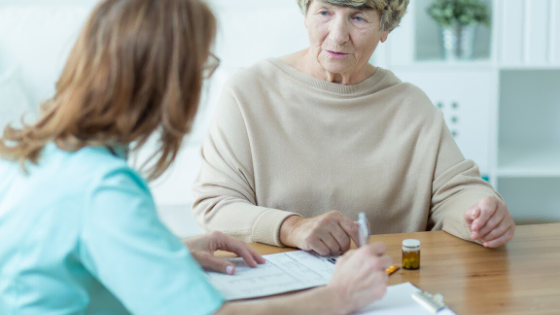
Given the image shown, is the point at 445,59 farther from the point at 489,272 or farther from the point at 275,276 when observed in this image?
the point at 275,276

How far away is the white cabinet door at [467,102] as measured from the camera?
2748 millimetres

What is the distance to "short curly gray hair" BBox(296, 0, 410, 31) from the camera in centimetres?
142

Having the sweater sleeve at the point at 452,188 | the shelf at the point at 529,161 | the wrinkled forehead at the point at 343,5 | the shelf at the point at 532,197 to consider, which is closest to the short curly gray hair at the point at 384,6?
the wrinkled forehead at the point at 343,5

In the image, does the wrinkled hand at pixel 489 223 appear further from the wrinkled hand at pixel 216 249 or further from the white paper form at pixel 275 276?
the wrinkled hand at pixel 216 249

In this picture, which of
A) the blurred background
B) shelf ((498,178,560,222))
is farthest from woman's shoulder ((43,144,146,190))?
shelf ((498,178,560,222))

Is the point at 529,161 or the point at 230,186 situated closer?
the point at 230,186

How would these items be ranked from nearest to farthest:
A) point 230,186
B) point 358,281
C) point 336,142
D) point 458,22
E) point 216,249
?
1. point 358,281
2. point 216,249
3. point 230,186
4. point 336,142
5. point 458,22

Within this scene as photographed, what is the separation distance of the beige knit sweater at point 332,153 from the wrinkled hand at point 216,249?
0.97 ft

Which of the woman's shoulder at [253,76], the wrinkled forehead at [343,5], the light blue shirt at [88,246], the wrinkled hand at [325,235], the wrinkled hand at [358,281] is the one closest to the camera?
the light blue shirt at [88,246]

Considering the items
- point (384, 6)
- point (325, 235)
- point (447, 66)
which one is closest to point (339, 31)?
point (384, 6)

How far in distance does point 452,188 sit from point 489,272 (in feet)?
1.33

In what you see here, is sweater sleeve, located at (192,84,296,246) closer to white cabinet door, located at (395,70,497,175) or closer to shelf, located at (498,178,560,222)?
white cabinet door, located at (395,70,497,175)

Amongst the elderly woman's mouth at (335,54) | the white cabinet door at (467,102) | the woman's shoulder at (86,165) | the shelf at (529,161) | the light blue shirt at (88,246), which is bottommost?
the shelf at (529,161)

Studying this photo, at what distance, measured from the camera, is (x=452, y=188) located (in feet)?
4.76
